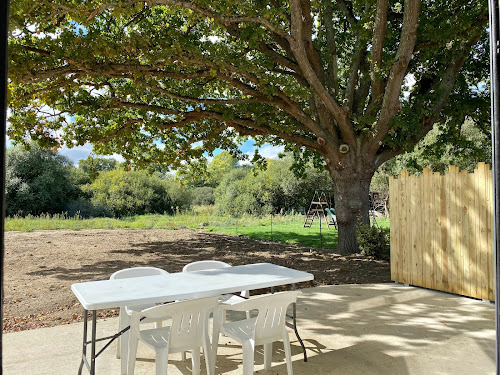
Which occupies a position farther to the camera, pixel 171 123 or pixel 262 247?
pixel 262 247

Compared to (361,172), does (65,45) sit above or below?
above

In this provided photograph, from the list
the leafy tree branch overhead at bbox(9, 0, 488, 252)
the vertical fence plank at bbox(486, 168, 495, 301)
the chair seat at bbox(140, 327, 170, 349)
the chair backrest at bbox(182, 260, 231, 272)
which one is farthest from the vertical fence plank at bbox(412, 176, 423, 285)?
the chair seat at bbox(140, 327, 170, 349)

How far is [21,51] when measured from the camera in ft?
21.0

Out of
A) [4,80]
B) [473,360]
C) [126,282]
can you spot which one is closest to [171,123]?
[126,282]

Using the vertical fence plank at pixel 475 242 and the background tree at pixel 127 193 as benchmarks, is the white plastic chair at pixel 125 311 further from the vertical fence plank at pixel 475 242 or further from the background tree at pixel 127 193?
the background tree at pixel 127 193

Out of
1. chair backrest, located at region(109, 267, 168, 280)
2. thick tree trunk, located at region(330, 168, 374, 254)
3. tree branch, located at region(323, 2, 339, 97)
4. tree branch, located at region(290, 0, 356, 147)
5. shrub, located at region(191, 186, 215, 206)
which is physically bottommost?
chair backrest, located at region(109, 267, 168, 280)

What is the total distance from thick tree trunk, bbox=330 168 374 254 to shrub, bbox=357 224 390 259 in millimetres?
355

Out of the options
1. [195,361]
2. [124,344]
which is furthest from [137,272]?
[195,361]

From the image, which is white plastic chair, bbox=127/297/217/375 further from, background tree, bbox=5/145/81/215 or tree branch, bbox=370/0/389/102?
background tree, bbox=5/145/81/215

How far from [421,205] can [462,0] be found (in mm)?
5030

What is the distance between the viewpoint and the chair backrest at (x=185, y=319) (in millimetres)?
2891

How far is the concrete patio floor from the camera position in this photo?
11.8 ft

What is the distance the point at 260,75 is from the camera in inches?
295

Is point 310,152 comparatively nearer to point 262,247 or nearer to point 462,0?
point 262,247
